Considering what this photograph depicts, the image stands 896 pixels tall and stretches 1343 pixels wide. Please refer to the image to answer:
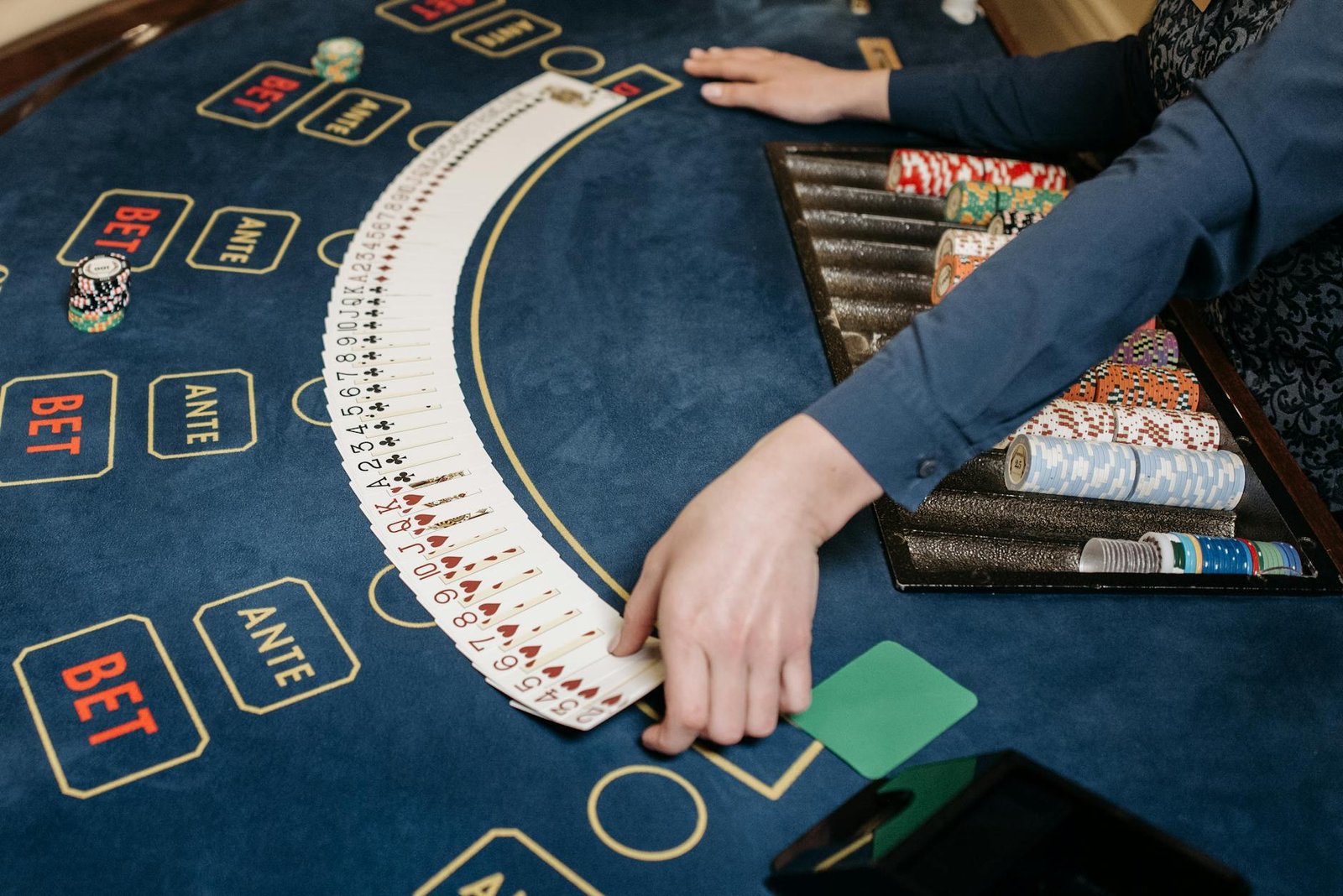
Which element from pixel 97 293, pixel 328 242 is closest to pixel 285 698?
pixel 97 293

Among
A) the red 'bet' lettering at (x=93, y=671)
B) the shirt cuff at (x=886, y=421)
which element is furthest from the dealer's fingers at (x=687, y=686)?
the red 'bet' lettering at (x=93, y=671)

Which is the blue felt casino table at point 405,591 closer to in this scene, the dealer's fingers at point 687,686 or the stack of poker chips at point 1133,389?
the dealer's fingers at point 687,686

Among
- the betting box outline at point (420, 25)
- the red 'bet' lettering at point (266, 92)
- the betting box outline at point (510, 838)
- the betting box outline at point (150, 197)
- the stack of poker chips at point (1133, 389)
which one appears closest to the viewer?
the betting box outline at point (510, 838)

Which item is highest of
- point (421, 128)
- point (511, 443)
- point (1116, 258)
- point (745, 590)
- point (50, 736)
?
point (1116, 258)

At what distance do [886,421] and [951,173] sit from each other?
1.39 m

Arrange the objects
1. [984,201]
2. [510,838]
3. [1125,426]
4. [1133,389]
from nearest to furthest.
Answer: [510,838] → [1125,426] → [1133,389] → [984,201]

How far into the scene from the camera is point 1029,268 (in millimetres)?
1583

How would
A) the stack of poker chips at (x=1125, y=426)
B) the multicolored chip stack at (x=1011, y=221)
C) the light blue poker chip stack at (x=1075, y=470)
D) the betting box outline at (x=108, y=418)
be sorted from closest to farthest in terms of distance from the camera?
1. the betting box outline at (x=108, y=418)
2. the light blue poker chip stack at (x=1075, y=470)
3. the stack of poker chips at (x=1125, y=426)
4. the multicolored chip stack at (x=1011, y=221)

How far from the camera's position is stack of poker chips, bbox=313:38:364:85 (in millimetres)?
2916

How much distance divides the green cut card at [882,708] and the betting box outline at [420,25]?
2.34 metres

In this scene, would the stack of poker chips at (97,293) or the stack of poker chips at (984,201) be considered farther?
the stack of poker chips at (984,201)

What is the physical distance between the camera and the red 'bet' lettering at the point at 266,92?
2.83 m

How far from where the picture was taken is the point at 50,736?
57.8 inches

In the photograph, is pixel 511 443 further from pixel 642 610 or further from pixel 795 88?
pixel 795 88
